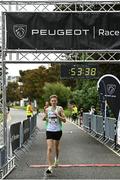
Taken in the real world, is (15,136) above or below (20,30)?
below

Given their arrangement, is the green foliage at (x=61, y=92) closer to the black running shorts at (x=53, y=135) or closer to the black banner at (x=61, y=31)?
the black banner at (x=61, y=31)

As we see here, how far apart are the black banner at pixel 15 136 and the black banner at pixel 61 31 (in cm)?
250

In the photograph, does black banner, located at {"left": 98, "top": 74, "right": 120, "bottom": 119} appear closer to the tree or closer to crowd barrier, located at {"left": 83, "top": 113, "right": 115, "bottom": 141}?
crowd barrier, located at {"left": 83, "top": 113, "right": 115, "bottom": 141}

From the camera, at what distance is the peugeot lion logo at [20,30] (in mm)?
14773

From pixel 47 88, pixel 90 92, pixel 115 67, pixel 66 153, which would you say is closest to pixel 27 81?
pixel 47 88

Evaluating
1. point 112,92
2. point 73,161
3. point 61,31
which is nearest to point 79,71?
point 112,92

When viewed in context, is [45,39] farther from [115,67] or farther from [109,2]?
[115,67]

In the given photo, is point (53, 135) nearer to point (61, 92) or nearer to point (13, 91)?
point (61, 92)

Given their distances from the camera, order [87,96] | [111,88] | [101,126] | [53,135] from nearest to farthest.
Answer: [53,135] → [111,88] → [101,126] → [87,96]

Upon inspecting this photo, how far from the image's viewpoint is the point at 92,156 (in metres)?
17.8

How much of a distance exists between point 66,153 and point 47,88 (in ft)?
262

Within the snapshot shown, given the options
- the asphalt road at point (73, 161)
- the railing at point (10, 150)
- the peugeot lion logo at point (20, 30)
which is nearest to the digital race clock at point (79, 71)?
the asphalt road at point (73, 161)

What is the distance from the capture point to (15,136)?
637 inches

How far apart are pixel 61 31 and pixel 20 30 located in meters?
1.12
